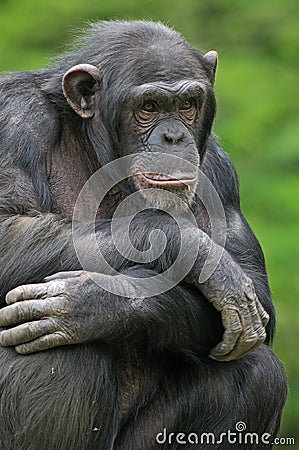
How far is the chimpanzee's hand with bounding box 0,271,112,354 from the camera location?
630cm

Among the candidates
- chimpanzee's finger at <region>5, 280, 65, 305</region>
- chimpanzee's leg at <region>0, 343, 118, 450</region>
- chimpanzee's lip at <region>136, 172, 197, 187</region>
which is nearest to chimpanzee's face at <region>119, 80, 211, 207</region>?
chimpanzee's lip at <region>136, 172, 197, 187</region>

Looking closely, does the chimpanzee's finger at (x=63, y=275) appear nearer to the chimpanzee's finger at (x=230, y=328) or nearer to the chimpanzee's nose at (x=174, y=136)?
the chimpanzee's finger at (x=230, y=328)

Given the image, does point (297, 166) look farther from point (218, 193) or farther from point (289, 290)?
point (218, 193)

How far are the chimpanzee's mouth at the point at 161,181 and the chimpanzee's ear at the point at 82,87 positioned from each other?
59cm

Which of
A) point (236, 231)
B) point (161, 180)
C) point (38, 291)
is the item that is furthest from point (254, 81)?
point (38, 291)

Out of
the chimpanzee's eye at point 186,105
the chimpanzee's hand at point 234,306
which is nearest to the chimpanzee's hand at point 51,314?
the chimpanzee's hand at point 234,306

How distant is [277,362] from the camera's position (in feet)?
23.7

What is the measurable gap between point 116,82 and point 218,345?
177 centimetres

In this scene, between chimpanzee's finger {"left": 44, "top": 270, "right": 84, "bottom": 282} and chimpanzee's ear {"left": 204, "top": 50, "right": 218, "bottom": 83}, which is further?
chimpanzee's ear {"left": 204, "top": 50, "right": 218, "bottom": 83}

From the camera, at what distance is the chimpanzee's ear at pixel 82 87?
7070 millimetres

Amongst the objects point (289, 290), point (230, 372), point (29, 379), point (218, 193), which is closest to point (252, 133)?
point (289, 290)

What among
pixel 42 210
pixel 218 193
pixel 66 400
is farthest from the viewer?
pixel 218 193

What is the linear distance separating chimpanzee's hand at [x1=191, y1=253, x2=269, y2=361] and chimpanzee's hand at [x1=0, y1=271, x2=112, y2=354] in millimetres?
731

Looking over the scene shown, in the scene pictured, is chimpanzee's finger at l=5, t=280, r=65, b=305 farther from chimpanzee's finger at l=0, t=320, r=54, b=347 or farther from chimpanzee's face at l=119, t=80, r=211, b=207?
chimpanzee's face at l=119, t=80, r=211, b=207
